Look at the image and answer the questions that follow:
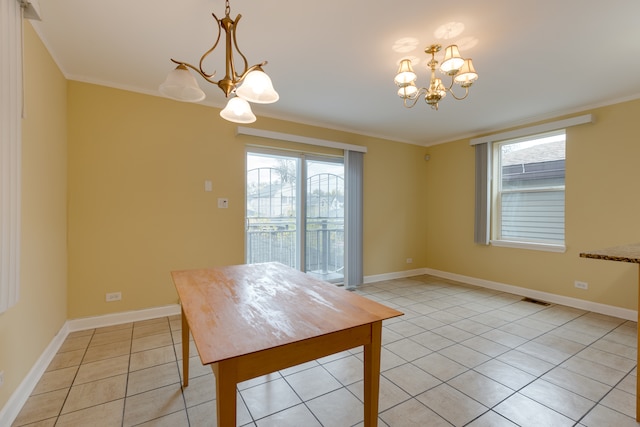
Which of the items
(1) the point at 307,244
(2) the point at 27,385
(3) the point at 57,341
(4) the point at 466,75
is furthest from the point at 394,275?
(2) the point at 27,385

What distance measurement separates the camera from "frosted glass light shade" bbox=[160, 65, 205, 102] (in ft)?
4.83

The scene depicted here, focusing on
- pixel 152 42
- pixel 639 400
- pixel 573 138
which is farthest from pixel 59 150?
pixel 573 138

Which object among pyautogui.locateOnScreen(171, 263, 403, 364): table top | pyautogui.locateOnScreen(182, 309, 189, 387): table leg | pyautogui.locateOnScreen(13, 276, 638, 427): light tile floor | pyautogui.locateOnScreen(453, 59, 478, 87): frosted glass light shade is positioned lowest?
pyautogui.locateOnScreen(13, 276, 638, 427): light tile floor

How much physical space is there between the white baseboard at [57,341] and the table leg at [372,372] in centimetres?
195

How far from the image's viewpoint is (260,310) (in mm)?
1253

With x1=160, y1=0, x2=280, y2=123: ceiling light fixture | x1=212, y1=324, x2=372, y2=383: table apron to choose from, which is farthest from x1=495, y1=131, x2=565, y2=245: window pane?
x1=160, y1=0, x2=280, y2=123: ceiling light fixture

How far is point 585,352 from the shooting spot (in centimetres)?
238

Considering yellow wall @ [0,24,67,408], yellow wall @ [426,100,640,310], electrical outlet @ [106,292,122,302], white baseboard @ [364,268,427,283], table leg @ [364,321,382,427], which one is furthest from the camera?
white baseboard @ [364,268,427,283]

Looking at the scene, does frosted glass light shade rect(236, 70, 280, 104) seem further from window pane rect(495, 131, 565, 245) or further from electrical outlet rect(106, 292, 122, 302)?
window pane rect(495, 131, 565, 245)

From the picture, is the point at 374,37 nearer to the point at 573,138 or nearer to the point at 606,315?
the point at 573,138

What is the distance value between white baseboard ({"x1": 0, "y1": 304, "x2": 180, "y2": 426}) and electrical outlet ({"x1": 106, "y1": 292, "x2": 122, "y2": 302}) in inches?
5.9

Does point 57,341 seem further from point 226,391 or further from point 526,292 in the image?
point 526,292

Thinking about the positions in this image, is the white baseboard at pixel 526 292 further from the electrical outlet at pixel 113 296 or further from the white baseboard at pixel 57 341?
the electrical outlet at pixel 113 296

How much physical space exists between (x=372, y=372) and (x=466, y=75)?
78.2 inches
